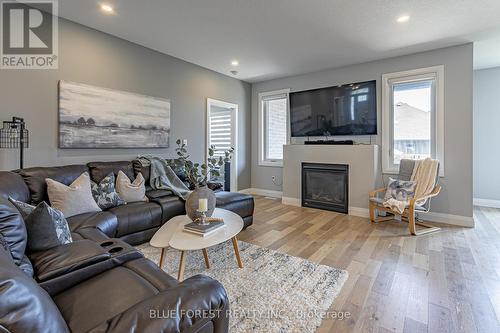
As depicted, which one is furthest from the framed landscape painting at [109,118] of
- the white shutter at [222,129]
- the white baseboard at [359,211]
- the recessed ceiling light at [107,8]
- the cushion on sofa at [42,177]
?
the white baseboard at [359,211]

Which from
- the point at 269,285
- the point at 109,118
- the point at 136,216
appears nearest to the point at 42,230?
the point at 136,216

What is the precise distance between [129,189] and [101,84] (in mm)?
1586

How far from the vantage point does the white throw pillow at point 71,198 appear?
7.95ft

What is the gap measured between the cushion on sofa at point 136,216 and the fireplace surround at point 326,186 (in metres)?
2.94

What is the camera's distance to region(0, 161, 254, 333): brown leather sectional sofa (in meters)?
0.65

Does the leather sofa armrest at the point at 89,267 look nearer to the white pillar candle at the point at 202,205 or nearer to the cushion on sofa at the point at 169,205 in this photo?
the white pillar candle at the point at 202,205

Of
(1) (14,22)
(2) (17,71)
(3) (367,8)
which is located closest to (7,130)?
(2) (17,71)

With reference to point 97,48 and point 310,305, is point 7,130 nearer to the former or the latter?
point 97,48

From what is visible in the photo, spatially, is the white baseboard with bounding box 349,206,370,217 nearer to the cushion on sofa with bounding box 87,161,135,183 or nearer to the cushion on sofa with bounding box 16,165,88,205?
the cushion on sofa with bounding box 87,161,135,183

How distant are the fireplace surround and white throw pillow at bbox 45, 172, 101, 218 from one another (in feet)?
11.7

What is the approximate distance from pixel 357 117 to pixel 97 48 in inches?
167

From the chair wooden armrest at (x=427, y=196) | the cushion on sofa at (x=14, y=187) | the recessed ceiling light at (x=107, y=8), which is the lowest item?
the chair wooden armrest at (x=427, y=196)

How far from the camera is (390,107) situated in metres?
4.30

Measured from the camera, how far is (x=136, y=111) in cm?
384
